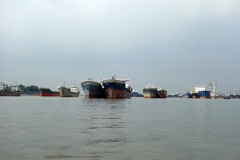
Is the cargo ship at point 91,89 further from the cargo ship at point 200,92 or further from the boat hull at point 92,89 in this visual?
the cargo ship at point 200,92

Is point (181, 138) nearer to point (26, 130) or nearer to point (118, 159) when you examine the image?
point (118, 159)

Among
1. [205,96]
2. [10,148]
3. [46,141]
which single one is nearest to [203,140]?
[46,141]

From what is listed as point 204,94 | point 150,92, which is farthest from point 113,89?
point 204,94

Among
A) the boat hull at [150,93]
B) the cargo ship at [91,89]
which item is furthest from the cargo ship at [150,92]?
the cargo ship at [91,89]

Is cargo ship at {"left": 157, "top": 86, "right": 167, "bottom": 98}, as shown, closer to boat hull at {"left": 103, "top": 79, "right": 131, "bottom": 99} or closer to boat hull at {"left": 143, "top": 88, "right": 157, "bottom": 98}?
boat hull at {"left": 143, "top": 88, "right": 157, "bottom": 98}

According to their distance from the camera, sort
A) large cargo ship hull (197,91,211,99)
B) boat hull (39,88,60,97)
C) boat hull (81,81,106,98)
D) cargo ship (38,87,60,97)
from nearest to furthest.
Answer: boat hull (81,81,106,98)
cargo ship (38,87,60,97)
boat hull (39,88,60,97)
large cargo ship hull (197,91,211,99)

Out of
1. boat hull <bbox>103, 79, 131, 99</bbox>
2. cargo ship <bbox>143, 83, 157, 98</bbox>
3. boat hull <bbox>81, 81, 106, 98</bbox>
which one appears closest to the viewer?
boat hull <bbox>103, 79, 131, 99</bbox>

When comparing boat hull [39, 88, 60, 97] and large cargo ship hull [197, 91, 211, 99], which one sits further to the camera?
large cargo ship hull [197, 91, 211, 99]

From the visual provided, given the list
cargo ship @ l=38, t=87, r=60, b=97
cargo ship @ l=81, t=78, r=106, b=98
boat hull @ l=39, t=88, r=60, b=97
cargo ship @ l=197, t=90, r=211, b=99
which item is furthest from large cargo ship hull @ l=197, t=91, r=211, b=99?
cargo ship @ l=81, t=78, r=106, b=98

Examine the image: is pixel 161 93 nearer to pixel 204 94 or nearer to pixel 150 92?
pixel 150 92

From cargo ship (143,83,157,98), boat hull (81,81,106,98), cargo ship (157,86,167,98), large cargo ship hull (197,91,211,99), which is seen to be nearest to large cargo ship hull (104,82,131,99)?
boat hull (81,81,106,98)

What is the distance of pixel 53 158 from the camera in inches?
354

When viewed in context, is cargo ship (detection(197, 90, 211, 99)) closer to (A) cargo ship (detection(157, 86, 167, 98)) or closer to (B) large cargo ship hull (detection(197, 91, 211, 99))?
(B) large cargo ship hull (detection(197, 91, 211, 99))

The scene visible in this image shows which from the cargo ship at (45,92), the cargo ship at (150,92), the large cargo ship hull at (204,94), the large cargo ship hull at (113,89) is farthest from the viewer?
the large cargo ship hull at (204,94)
